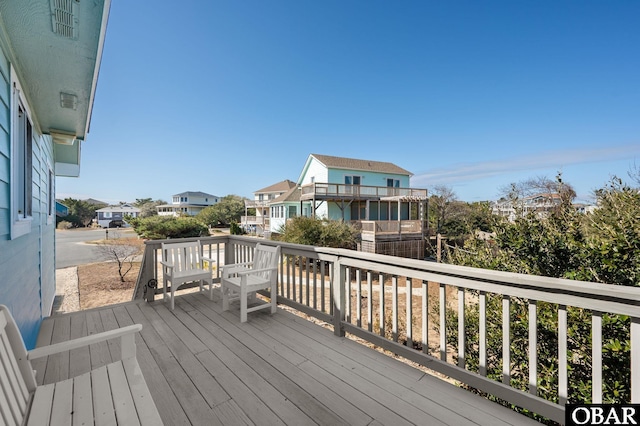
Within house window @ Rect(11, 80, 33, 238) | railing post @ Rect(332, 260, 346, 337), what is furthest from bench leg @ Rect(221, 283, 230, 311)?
house window @ Rect(11, 80, 33, 238)

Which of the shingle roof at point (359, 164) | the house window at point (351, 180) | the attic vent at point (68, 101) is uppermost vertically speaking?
the shingle roof at point (359, 164)

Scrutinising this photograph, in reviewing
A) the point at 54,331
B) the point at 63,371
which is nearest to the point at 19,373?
the point at 63,371

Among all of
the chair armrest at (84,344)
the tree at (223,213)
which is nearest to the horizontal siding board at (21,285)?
the chair armrest at (84,344)

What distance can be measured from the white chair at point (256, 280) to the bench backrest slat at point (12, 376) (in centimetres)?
205

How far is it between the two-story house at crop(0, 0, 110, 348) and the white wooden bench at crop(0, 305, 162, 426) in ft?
2.68

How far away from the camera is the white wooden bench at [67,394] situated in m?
1.08

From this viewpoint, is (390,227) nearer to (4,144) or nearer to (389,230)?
(389,230)

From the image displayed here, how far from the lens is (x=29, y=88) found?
255 cm

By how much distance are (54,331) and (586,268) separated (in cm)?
591

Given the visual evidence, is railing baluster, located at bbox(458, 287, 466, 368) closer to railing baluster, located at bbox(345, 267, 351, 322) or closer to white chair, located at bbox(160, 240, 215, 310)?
railing baluster, located at bbox(345, 267, 351, 322)

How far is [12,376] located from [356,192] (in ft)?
55.7

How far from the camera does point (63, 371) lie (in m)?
2.28

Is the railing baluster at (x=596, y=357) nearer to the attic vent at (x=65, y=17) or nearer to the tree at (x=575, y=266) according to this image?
the tree at (x=575, y=266)

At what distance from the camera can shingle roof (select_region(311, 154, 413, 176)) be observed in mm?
19091
